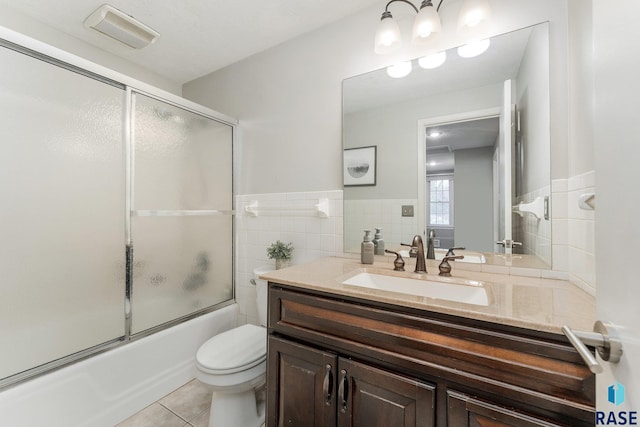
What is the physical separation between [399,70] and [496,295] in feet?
4.09

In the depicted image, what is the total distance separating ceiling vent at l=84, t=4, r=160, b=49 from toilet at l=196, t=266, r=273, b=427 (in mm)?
2016

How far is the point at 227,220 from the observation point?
218 centimetres

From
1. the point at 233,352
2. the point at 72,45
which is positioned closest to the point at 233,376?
the point at 233,352

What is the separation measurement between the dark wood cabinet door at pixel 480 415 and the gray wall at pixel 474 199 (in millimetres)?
749

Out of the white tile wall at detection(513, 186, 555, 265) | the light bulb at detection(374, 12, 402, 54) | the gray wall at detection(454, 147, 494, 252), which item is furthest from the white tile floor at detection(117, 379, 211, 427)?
the light bulb at detection(374, 12, 402, 54)

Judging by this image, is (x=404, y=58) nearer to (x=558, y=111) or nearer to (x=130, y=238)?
(x=558, y=111)

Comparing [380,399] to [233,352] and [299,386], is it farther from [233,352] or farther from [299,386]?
[233,352]

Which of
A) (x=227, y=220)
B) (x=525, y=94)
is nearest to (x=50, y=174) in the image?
(x=227, y=220)

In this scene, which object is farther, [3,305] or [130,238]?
[130,238]

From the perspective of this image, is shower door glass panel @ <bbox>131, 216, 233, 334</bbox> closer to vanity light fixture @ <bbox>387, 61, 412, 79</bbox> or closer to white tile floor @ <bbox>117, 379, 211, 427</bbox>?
white tile floor @ <bbox>117, 379, 211, 427</bbox>

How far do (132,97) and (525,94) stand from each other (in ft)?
6.91

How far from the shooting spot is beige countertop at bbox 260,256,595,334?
76 centimetres

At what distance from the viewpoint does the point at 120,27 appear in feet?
5.55

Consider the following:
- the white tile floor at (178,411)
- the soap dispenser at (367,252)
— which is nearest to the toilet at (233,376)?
the white tile floor at (178,411)
